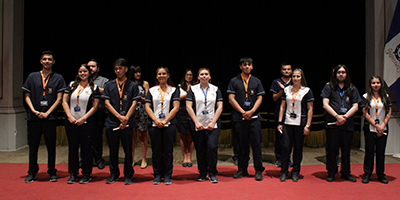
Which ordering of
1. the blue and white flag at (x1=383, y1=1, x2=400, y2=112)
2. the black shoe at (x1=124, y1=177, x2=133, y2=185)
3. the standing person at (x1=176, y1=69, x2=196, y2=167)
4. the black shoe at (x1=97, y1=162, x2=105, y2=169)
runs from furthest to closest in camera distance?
the blue and white flag at (x1=383, y1=1, x2=400, y2=112), the standing person at (x1=176, y1=69, x2=196, y2=167), the black shoe at (x1=97, y1=162, x2=105, y2=169), the black shoe at (x1=124, y1=177, x2=133, y2=185)

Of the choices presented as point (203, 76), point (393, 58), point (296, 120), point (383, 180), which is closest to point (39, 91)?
point (203, 76)

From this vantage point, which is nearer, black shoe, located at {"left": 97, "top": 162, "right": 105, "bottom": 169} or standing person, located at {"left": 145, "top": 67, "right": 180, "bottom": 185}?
standing person, located at {"left": 145, "top": 67, "right": 180, "bottom": 185}

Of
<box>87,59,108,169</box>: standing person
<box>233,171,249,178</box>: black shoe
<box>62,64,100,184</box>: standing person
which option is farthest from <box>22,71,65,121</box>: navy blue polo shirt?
<box>233,171,249,178</box>: black shoe

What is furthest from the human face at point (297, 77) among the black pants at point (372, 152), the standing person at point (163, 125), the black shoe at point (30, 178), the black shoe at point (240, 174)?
the black shoe at point (30, 178)

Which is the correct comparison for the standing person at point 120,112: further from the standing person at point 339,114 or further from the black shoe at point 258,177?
the standing person at point 339,114

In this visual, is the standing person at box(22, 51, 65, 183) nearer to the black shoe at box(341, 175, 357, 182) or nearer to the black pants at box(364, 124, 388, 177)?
the black shoe at box(341, 175, 357, 182)

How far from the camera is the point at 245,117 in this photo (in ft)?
12.2

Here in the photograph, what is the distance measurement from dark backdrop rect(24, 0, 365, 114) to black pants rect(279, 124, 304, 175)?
2.51 metres

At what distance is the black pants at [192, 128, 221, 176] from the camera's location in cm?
360

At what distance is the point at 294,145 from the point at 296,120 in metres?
0.33

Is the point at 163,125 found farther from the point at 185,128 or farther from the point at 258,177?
the point at 258,177

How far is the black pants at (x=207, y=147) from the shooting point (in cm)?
360

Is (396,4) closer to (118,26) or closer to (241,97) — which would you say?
A: (241,97)

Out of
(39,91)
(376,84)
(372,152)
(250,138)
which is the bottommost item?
(372,152)
